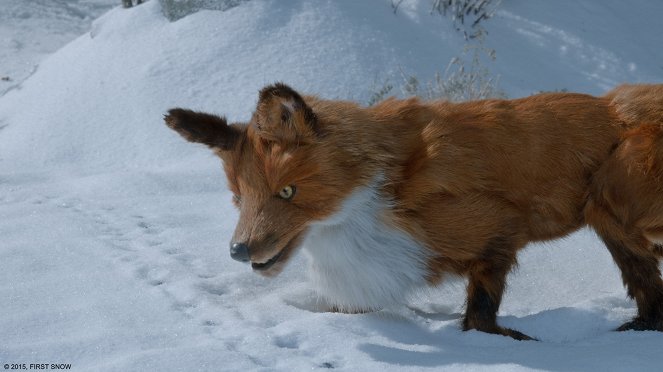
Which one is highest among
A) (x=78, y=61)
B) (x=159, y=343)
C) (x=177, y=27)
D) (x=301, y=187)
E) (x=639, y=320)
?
(x=177, y=27)

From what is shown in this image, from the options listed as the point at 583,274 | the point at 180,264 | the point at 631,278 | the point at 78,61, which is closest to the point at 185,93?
the point at 78,61

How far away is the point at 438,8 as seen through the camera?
28.0 feet

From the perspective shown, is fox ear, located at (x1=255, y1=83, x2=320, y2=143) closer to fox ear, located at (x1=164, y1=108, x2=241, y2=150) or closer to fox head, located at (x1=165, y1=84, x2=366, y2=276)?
fox head, located at (x1=165, y1=84, x2=366, y2=276)

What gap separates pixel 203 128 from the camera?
10.9 ft

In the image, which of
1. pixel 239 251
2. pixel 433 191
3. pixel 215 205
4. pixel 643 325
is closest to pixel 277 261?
pixel 239 251

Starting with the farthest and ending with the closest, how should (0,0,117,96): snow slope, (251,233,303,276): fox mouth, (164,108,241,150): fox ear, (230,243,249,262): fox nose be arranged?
(0,0,117,96): snow slope
(164,108,241,150): fox ear
(251,233,303,276): fox mouth
(230,243,249,262): fox nose

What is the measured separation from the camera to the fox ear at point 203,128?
329 centimetres

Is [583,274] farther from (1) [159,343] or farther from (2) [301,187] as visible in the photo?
(1) [159,343]

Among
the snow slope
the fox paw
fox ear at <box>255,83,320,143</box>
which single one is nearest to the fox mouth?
fox ear at <box>255,83,320,143</box>

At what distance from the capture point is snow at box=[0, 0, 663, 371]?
3037 millimetres

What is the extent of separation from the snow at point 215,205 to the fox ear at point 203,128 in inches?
29.7

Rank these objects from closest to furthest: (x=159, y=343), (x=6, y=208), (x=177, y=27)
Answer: (x=159, y=343) < (x=6, y=208) < (x=177, y=27)

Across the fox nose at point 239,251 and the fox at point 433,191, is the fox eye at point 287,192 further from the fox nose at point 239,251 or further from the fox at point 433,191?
the fox nose at point 239,251

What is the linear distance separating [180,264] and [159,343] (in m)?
1.06
